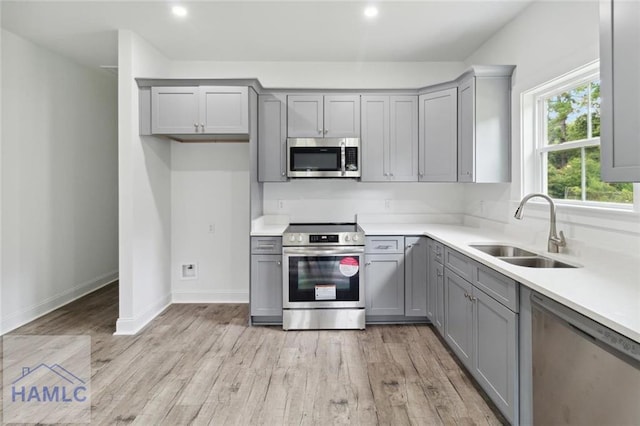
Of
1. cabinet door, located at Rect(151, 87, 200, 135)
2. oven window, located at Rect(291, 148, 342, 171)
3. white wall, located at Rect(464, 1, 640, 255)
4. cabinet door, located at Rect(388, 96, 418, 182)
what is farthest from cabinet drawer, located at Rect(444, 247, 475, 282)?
cabinet door, located at Rect(151, 87, 200, 135)

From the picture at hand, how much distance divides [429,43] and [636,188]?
2331 millimetres

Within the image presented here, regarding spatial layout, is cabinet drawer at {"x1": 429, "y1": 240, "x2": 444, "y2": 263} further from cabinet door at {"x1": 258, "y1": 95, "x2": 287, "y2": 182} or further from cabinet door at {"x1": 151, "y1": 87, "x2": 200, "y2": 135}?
cabinet door at {"x1": 151, "y1": 87, "x2": 200, "y2": 135}

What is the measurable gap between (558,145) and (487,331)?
1.47 m

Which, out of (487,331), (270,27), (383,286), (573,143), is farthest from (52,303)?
(573,143)

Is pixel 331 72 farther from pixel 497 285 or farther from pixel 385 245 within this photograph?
pixel 497 285

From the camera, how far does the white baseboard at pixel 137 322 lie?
320cm

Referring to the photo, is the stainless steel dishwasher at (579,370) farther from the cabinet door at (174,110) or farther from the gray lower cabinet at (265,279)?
the cabinet door at (174,110)

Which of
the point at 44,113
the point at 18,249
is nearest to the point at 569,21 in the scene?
the point at 44,113

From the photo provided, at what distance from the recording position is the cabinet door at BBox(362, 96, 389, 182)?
374 cm

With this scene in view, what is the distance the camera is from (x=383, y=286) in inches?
135

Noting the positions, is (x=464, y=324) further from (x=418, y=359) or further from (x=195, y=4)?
(x=195, y=4)

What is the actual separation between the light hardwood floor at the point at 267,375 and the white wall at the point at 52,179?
0.49 m

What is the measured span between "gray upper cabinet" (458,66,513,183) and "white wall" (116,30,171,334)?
9.94 feet

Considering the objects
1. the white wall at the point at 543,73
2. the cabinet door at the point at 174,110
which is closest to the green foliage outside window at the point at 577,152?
the white wall at the point at 543,73
